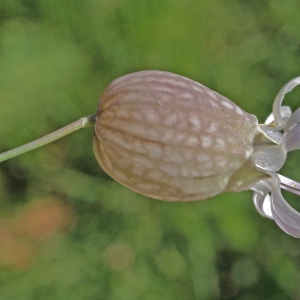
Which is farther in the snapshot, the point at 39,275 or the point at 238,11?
the point at 238,11

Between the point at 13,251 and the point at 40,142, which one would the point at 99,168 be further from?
the point at 40,142

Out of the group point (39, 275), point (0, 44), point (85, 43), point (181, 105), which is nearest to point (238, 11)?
point (85, 43)

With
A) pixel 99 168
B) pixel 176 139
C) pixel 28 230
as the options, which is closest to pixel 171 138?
pixel 176 139

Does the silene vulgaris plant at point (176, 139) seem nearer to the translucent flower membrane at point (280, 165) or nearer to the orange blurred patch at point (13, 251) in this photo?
the translucent flower membrane at point (280, 165)

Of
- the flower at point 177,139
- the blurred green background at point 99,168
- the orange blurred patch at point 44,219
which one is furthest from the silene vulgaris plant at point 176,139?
the orange blurred patch at point 44,219

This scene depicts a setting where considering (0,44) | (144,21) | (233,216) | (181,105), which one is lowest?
(233,216)

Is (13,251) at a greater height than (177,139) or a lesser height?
lesser

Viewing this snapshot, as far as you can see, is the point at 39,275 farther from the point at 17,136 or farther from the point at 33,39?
the point at 33,39
